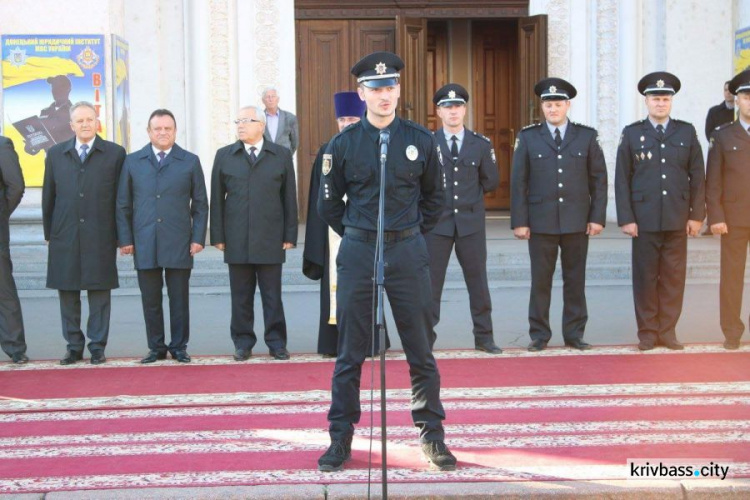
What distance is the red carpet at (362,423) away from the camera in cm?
610

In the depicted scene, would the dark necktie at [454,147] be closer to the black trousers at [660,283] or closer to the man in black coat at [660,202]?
the man in black coat at [660,202]

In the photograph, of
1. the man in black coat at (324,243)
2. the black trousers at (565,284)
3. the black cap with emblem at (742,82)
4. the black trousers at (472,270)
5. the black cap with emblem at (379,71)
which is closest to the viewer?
the black cap with emblem at (379,71)

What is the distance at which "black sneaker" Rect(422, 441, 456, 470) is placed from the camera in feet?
19.7

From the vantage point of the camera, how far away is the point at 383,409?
17.2 feet

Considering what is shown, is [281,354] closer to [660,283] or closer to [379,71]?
[660,283]

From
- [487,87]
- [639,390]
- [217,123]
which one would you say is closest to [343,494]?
[639,390]

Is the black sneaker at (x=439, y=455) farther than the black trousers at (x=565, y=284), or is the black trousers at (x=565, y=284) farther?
the black trousers at (x=565, y=284)

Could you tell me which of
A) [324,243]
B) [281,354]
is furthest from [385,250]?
[281,354]

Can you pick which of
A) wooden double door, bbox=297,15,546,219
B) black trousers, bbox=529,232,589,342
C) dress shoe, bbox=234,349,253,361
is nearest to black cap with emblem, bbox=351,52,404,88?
dress shoe, bbox=234,349,253,361

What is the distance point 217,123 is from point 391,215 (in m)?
11.4

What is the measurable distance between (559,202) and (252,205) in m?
2.45

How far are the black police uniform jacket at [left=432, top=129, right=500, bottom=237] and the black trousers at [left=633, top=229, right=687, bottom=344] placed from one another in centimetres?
130

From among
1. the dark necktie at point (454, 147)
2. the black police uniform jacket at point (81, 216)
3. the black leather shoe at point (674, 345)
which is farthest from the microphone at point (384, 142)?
the black leather shoe at point (674, 345)

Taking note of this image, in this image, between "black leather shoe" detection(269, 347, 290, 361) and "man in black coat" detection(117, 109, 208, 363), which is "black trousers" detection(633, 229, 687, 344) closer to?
"black leather shoe" detection(269, 347, 290, 361)
